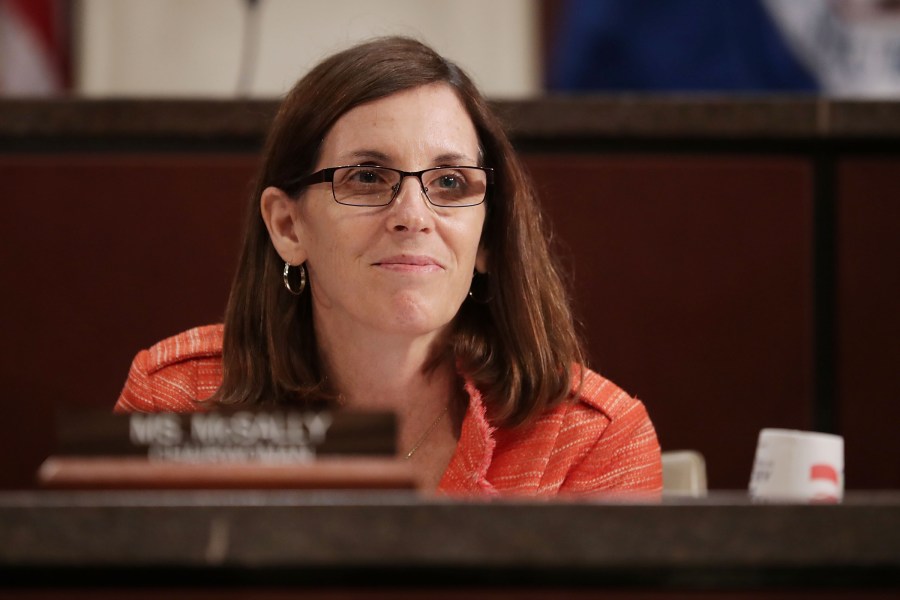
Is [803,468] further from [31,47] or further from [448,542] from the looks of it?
[31,47]

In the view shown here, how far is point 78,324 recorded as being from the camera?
6.48 feet

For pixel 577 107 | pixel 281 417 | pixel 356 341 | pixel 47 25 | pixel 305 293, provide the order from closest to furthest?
pixel 281 417
pixel 356 341
pixel 305 293
pixel 577 107
pixel 47 25

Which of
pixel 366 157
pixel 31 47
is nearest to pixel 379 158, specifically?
pixel 366 157

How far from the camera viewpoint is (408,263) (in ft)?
4.73

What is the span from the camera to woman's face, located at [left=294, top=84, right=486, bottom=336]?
1443 mm

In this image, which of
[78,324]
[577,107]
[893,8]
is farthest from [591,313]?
[893,8]

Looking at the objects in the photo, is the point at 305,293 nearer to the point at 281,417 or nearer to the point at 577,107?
the point at 577,107

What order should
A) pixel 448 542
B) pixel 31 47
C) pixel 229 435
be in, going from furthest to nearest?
pixel 31 47, pixel 229 435, pixel 448 542

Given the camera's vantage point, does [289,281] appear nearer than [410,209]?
No

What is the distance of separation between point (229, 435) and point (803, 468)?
543 millimetres

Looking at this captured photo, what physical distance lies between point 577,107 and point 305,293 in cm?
59

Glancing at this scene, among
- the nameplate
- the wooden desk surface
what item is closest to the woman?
the nameplate

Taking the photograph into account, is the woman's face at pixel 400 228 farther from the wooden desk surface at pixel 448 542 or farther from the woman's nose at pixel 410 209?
the wooden desk surface at pixel 448 542

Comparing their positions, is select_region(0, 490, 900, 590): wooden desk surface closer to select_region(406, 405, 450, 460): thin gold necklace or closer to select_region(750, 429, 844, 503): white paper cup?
select_region(750, 429, 844, 503): white paper cup
